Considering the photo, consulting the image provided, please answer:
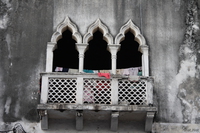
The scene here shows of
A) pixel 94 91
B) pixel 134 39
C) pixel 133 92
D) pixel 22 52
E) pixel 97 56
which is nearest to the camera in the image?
pixel 94 91

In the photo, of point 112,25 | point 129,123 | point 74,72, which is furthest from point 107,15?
point 129,123

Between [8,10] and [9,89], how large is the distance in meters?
2.83

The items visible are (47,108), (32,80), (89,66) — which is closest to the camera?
(47,108)

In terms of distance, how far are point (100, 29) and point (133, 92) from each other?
8.18 ft

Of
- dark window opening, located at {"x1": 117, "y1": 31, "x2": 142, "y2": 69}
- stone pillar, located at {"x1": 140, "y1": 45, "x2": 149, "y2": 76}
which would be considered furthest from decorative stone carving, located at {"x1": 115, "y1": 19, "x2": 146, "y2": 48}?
dark window opening, located at {"x1": 117, "y1": 31, "x2": 142, "y2": 69}

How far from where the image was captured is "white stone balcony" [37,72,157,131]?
57.1 ft

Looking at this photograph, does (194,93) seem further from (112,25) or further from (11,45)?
(11,45)

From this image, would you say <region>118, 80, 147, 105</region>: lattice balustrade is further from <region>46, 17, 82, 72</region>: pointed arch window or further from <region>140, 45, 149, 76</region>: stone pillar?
<region>46, 17, 82, 72</region>: pointed arch window

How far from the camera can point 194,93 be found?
18266 mm

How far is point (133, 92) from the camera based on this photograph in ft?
58.5

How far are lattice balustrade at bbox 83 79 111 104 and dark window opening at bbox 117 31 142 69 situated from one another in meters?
2.71

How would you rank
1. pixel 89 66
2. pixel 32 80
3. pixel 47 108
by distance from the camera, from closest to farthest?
pixel 47 108 < pixel 32 80 < pixel 89 66

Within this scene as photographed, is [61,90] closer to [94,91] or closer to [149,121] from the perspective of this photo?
[94,91]

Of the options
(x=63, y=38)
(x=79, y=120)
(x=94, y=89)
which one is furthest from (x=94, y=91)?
(x=63, y=38)
